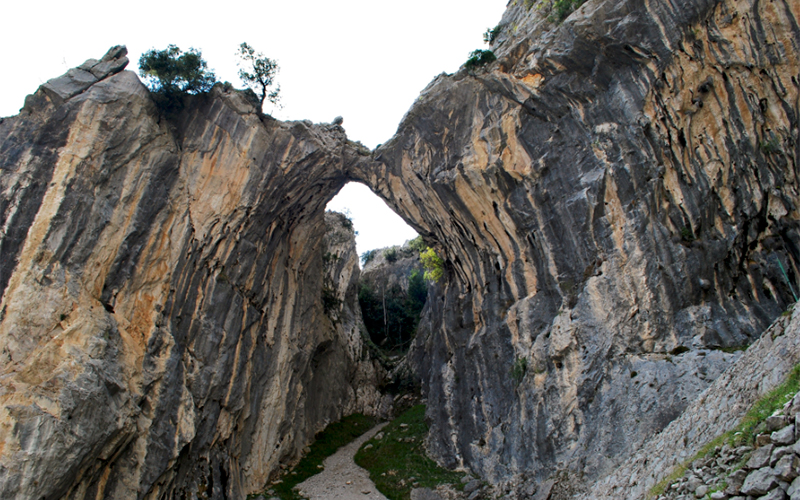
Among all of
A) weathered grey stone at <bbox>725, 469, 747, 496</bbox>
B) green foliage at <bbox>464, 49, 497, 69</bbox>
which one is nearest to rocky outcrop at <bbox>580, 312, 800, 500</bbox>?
weathered grey stone at <bbox>725, 469, 747, 496</bbox>

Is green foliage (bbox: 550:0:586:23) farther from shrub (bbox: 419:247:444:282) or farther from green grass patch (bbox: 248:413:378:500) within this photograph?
green grass patch (bbox: 248:413:378:500)

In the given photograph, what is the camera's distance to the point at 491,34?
2617 centimetres

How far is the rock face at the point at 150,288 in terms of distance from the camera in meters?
14.2

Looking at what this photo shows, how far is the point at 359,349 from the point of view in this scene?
36.0m

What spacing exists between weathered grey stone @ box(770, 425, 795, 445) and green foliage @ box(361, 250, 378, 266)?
51.9 m

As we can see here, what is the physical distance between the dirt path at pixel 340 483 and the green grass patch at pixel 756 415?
15.2 m

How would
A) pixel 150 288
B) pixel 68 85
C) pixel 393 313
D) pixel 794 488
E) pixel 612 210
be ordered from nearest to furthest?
pixel 794 488 → pixel 612 210 → pixel 68 85 → pixel 150 288 → pixel 393 313

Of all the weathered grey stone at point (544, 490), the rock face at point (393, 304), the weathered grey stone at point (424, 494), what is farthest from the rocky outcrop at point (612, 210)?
the rock face at point (393, 304)

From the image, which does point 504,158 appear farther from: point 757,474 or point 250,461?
point 250,461

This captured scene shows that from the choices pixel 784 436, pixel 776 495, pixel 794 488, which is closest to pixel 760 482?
pixel 776 495

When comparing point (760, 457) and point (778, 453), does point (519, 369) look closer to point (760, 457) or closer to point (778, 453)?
point (760, 457)

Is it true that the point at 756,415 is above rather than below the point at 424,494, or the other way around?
above

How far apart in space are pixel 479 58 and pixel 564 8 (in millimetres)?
3821

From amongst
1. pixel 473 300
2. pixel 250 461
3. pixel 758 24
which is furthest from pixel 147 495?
pixel 758 24
